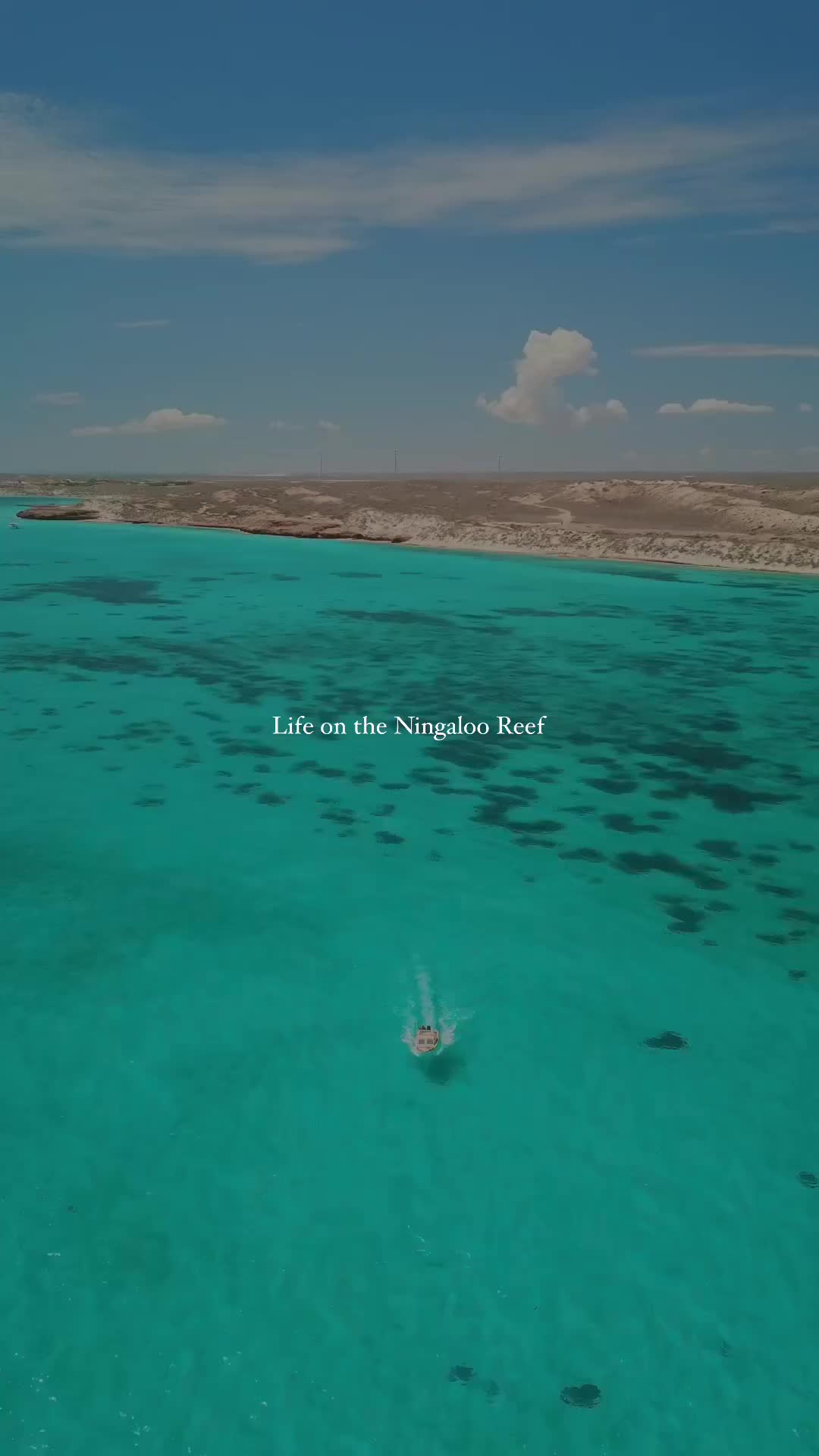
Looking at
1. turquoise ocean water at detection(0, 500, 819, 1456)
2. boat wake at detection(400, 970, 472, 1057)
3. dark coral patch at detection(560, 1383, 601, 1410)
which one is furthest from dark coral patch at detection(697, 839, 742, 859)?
dark coral patch at detection(560, 1383, 601, 1410)

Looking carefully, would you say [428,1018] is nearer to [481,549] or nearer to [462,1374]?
[462,1374]

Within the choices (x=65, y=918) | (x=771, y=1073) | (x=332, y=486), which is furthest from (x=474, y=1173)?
(x=332, y=486)

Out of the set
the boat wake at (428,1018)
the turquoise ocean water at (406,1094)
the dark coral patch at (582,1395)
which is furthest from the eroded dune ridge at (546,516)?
the dark coral patch at (582,1395)

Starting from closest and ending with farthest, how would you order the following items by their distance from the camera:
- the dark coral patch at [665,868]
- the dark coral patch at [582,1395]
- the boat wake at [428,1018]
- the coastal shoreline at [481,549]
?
the dark coral patch at [582,1395] → the boat wake at [428,1018] → the dark coral patch at [665,868] → the coastal shoreline at [481,549]

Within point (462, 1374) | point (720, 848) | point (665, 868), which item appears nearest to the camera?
point (462, 1374)

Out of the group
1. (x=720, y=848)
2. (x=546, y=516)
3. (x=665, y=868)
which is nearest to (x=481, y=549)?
(x=546, y=516)

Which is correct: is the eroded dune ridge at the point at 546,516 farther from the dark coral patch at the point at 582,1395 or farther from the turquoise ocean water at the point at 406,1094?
the dark coral patch at the point at 582,1395

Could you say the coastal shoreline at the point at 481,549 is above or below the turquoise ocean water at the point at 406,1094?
above

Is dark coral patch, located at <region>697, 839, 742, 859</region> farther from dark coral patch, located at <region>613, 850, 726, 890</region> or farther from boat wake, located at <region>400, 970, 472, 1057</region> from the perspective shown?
boat wake, located at <region>400, 970, 472, 1057</region>
